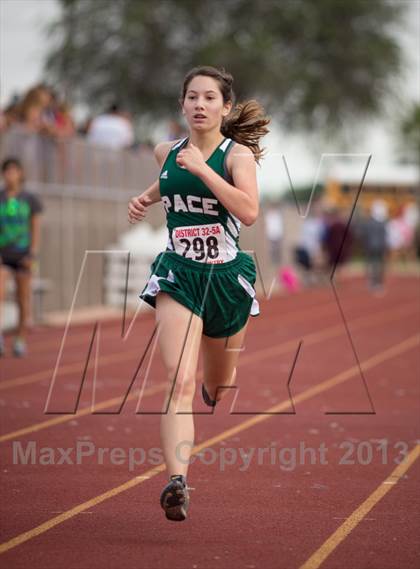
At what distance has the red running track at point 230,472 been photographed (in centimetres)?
613

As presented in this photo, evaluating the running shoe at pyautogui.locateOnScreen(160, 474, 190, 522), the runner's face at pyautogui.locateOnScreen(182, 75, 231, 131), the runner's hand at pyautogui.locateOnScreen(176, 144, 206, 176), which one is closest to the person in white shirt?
the runner's face at pyautogui.locateOnScreen(182, 75, 231, 131)

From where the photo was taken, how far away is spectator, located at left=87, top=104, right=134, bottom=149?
25875mm

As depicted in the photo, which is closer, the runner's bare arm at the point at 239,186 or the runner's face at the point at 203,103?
the runner's bare arm at the point at 239,186

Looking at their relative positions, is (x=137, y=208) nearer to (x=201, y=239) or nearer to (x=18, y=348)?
(x=201, y=239)

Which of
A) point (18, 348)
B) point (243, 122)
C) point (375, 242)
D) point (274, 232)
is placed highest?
point (243, 122)

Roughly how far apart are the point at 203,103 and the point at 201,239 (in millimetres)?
643

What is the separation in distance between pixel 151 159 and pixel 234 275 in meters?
22.5

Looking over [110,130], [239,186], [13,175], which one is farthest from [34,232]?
[110,130]

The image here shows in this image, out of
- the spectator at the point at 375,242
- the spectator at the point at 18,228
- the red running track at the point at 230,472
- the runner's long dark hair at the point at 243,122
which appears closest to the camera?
the red running track at the point at 230,472

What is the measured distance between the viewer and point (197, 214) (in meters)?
6.82

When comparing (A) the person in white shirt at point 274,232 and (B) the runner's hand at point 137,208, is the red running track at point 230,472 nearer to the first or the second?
(B) the runner's hand at point 137,208

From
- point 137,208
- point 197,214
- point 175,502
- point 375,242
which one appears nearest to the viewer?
point 175,502

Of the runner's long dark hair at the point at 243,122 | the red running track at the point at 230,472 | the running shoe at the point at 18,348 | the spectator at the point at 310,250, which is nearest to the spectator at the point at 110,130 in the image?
the running shoe at the point at 18,348

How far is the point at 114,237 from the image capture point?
2689cm
